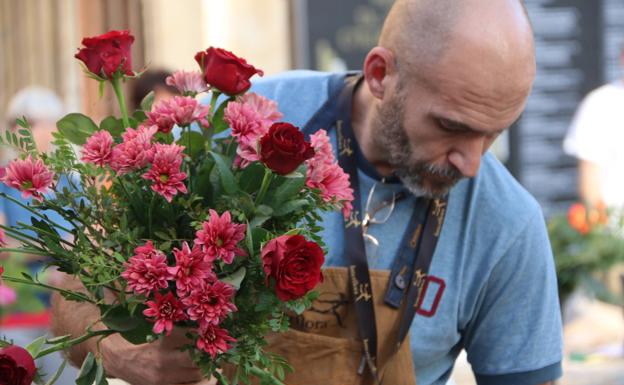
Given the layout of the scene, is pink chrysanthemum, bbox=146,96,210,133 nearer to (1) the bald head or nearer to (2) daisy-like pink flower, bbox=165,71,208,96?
(2) daisy-like pink flower, bbox=165,71,208,96

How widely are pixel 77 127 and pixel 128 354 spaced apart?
1.44 ft

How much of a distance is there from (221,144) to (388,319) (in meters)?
0.72

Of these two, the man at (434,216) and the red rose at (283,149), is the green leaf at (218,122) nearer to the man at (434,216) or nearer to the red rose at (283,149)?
the red rose at (283,149)

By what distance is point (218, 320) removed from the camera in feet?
6.26

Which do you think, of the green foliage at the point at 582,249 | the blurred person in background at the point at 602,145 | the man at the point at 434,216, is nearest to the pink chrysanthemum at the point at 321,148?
the man at the point at 434,216

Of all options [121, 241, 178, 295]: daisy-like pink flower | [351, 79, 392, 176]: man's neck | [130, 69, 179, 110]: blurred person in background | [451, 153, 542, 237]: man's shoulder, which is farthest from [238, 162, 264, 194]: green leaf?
[130, 69, 179, 110]: blurred person in background

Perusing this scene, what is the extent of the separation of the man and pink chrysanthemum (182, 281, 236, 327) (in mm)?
623

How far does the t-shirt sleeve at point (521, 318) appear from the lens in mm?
2715

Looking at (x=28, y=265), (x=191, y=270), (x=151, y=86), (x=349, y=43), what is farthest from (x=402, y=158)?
(x=349, y=43)

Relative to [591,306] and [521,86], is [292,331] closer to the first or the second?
[521,86]

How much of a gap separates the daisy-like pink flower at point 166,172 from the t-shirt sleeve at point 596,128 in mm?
4753

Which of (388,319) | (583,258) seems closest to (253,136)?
(388,319)

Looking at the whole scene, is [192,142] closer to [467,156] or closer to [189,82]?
[189,82]

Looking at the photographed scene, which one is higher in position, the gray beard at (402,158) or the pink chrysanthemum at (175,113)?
the pink chrysanthemum at (175,113)
